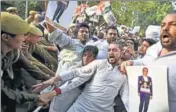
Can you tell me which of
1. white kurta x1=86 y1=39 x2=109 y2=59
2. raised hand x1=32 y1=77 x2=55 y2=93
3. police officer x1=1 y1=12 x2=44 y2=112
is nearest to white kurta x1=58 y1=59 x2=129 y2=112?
raised hand x1=32 y1=77 x2=55 y2=93

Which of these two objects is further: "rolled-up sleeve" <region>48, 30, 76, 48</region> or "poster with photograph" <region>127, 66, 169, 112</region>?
"rolled-up sleeve" <region>48, 30, 76, 48</region>

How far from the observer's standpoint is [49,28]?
178 inches

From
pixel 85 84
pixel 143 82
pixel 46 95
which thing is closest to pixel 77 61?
pixel 85 84

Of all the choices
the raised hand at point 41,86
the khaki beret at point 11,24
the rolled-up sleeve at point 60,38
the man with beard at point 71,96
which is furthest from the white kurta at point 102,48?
the khaki beret at point 11,24

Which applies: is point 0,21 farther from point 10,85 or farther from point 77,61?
point 77,61

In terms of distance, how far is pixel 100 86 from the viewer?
396 centimetres

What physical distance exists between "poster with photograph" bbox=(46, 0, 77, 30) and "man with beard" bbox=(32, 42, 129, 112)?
0.82m

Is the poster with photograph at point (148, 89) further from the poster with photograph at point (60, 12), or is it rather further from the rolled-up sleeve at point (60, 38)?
the poster with photograph at point (60, 12)

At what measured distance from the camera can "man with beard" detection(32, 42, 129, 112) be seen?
12.8 ft

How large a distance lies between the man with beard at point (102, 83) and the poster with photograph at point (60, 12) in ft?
2.69

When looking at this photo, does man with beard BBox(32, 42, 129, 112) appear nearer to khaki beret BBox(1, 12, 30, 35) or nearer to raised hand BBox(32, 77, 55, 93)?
raised hand BBox(32, 77, 55, 93)

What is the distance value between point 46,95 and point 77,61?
1.47 metres

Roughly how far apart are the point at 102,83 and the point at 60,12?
47.0 inches

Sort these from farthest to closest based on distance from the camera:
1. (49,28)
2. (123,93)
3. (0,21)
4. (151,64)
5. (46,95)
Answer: (49,28)
(123,93)
(46,95)
(151,64)
(0,21)
